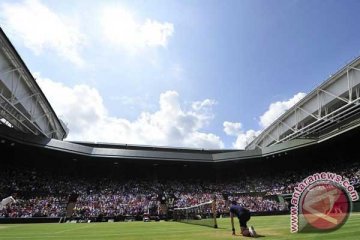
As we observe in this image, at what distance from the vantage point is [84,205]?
39562mm

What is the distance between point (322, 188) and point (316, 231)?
2.11 metres

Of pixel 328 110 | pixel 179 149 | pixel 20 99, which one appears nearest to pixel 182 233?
pixel 20 99

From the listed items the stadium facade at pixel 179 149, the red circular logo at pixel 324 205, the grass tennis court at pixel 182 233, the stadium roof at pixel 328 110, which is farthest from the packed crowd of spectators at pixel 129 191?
the red circular logo at pixel 324 205

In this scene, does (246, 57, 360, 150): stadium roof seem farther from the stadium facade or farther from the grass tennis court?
the grass tennis court

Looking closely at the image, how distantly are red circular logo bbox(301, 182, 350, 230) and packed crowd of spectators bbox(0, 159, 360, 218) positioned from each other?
2730cm

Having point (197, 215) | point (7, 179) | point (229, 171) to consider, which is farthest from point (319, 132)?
point (7, 179)

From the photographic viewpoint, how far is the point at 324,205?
37.7ft

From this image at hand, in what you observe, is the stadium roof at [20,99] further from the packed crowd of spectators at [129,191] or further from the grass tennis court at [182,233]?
the grass tennis court at [182,233]

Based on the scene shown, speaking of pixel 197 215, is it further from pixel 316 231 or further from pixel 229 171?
pixel 229 171

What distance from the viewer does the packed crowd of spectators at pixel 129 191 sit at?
3816 centimetres

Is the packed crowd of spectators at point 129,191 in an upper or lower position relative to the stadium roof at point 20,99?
lower

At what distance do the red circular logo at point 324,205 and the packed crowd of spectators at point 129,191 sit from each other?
27304 mm

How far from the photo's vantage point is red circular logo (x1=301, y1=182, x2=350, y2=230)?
891 centimetres

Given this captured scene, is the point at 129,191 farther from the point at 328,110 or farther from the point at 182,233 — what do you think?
the point at 182,233
